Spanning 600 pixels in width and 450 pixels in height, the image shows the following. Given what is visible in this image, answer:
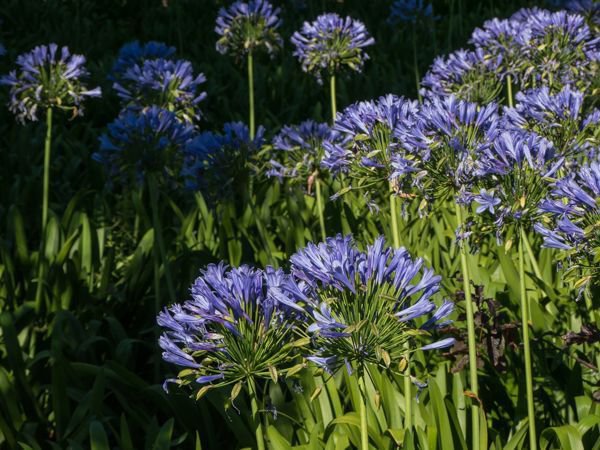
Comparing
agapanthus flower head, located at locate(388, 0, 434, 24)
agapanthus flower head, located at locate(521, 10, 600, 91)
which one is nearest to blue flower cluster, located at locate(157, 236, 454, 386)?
agapanthus flower head, located at locate(521, 10, 600, 91)

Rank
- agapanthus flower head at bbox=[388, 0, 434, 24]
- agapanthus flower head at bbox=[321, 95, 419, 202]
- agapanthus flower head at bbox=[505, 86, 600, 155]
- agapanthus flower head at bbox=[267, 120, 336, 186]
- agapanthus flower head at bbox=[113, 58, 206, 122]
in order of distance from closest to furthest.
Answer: agapanthus flower head at bbox=[321, 95, 419, 202] < agapanthus flower head at bbox=[505, 86, 600, 155] < agapanthus flower head at bbox=[267, 120, 336, 186] < agapanthus flower head at bbox=[113, 58, 206, 122] < agapanthus flower head at bbox=[388, 0, 434, 24]

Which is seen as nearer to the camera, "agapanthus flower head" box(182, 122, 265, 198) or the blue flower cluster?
the blue flower cluster

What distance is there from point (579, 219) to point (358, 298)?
536 mm

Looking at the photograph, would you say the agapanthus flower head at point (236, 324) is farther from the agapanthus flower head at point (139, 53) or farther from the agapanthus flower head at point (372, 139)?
the agapanthus flower head at point (139, 53)

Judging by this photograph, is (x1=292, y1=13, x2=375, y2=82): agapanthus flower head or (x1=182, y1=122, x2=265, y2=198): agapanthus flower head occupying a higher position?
(x1=292, y1=13, x2=375, y2=82): agapanthus flower head

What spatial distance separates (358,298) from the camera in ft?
5.17

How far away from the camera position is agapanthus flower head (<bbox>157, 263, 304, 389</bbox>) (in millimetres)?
1594

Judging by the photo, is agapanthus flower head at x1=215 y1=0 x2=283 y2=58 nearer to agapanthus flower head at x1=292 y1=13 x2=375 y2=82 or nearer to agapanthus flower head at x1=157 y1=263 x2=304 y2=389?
agapanthus flower head at x1=292 y1=13 x2=375 y2=82

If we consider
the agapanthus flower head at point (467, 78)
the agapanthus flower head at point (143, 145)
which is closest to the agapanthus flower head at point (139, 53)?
the agapanthus flower head at point (143, 145)

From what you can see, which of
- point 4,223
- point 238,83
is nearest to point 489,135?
point 4,223

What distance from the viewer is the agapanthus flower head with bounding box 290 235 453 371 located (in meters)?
1.56

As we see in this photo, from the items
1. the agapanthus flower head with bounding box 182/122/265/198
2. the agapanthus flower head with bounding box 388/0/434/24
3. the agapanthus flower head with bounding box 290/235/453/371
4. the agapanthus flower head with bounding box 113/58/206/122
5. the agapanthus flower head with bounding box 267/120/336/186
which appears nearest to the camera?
the agapanthus flower head with bounding box 290/235/453/371

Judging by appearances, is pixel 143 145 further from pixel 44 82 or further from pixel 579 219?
pixel 579 219

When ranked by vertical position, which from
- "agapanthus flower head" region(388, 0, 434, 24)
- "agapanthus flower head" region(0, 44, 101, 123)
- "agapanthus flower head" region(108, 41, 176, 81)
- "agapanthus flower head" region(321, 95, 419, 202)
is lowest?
"agapanthus flower head" region(321, 95, 419, 202)
